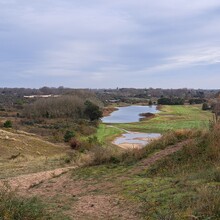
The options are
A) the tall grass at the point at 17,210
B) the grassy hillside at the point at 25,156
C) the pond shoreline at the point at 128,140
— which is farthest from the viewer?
the pond shoreline at the point at 128,140

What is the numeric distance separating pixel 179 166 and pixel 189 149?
94 cm

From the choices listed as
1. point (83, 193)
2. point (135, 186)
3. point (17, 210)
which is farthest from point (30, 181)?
point (17, 210)

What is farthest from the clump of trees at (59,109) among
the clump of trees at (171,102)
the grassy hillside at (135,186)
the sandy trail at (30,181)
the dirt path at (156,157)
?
the dirt path at (156,157)

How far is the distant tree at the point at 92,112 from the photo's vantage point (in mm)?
73438

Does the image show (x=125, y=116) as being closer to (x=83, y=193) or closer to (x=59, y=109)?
(x=59, y=109)

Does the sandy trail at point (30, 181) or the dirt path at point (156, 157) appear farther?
the sandy trail at point (30, 181)

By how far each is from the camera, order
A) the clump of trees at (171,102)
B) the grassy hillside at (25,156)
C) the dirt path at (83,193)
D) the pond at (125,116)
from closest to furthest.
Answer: the dirt path at (83,193)
the grassy hillside at (25,156)
the pond at (125,116)
the clump of trees at (171,102)

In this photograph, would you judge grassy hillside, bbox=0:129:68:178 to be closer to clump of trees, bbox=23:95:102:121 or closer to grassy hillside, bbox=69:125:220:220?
grassy hillside, bbox=69:125:220:220

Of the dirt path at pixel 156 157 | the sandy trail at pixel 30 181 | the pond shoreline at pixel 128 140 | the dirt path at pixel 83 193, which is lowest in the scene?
the pond shoreline at pixel 128 140

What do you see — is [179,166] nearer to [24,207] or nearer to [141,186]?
[141,186]

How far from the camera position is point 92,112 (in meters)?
74.4

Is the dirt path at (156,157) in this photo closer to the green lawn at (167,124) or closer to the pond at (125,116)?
the green lawn at (167,124)

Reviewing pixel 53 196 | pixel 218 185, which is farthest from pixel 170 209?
pixel 53 196

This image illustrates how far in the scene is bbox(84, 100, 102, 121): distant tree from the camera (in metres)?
73.4
